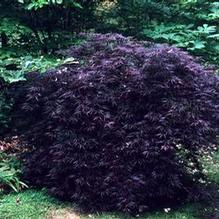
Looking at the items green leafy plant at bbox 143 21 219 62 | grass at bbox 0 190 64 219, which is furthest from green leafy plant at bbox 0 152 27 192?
green leafy plant at bbox 143 21 219 62

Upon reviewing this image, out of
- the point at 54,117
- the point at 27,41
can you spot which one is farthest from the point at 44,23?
the point at 54,117

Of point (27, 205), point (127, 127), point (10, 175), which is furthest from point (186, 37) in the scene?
point (27, 205)

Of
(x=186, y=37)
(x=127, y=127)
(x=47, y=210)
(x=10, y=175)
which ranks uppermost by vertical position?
(x=186, y=37)

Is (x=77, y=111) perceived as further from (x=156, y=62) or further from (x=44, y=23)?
(x=44, y=23)

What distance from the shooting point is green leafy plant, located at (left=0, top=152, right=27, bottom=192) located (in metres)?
6.04

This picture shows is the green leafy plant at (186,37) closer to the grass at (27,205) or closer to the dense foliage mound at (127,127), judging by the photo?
the dense foliage mound at (127,127)

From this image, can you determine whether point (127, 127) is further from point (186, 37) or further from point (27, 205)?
point (186, 37)

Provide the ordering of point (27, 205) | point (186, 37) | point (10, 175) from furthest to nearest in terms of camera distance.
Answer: point (186, 37) → point (10, 175) → point (27, 205)

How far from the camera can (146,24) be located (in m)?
8.67

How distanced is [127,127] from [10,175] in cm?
164

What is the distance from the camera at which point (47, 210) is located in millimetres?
5762

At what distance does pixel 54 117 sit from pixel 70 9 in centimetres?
317

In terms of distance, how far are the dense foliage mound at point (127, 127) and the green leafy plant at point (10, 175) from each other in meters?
0.33

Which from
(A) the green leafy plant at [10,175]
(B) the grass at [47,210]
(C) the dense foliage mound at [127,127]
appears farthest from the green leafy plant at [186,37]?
(A) the green leafy plant at [10,175]
